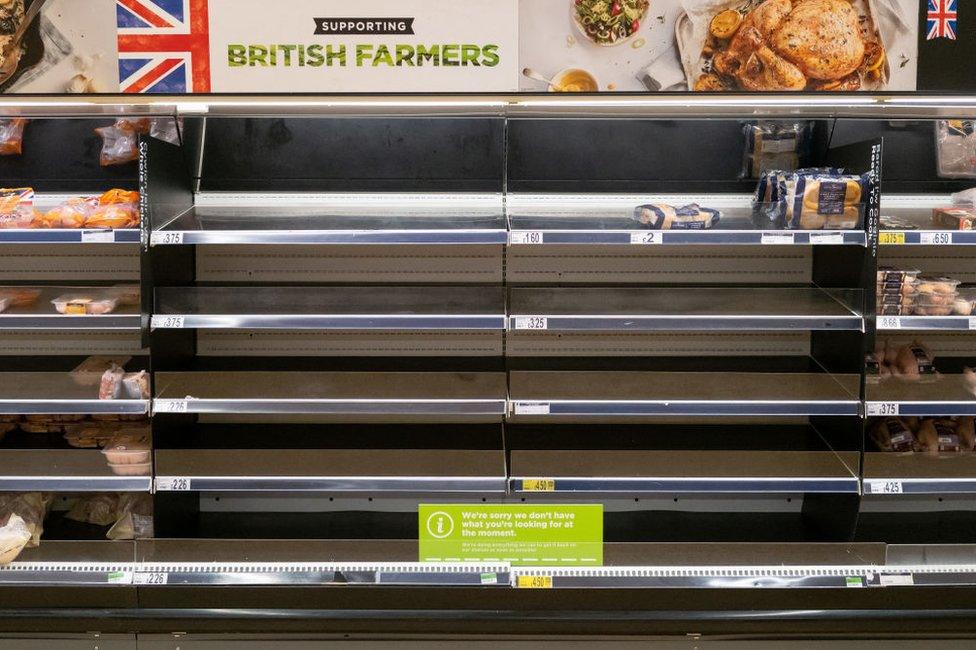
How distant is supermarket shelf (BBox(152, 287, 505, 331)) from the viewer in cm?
289

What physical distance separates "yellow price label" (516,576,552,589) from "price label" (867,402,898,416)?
1.17m

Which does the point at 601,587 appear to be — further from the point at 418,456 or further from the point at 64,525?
the point at 64,525

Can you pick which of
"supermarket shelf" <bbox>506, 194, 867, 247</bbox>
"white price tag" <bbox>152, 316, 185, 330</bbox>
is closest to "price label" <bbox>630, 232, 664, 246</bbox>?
"supermarket shelf" <bbox>506, 194, 867, 247</bbox>

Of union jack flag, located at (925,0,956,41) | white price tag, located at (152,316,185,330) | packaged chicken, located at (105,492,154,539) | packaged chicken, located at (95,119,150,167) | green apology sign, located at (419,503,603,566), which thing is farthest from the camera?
packaged chicken, located at (95,119,150,167)

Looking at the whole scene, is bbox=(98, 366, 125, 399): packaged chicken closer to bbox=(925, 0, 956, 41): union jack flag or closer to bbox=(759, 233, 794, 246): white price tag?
bbox=(759, 233, 794, 246): white price tag

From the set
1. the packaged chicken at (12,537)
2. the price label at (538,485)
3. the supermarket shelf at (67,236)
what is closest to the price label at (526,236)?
the price label at (538,485)

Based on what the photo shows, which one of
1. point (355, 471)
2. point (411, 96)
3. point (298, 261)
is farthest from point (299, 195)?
point (355, 471)

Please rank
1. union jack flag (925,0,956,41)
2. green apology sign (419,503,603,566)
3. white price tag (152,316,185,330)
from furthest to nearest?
green apology sign (419,503,603,566)
white price tag (152,316,185,330)
union jack flag (925,0,956,41)

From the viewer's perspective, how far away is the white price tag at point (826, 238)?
2835 mm

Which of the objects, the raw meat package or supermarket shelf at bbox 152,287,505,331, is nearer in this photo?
supermarket shelf at bbox 152,287,505,331

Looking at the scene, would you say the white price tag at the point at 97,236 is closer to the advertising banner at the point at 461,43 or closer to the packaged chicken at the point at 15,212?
the packaged chicken at the point at 15,212

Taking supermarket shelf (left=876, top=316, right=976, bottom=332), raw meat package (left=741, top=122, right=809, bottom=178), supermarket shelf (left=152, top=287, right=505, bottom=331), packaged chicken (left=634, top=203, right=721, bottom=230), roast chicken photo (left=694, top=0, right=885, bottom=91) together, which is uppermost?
roast chicken photo (left=694, top=0, right=885, bottom=91)

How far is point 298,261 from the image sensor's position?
138 inches

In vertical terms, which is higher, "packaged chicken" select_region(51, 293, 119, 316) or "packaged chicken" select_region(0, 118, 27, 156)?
"packaged chicken" select_region(0, 118, 27, 156)
